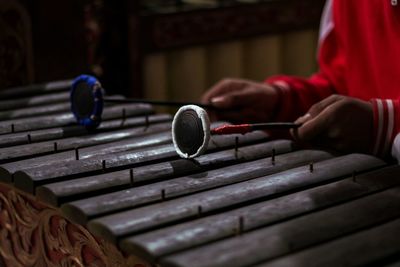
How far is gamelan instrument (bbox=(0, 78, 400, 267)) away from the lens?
0.97 metres

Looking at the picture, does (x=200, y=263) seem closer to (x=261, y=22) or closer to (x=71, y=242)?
(x=71, y=242)

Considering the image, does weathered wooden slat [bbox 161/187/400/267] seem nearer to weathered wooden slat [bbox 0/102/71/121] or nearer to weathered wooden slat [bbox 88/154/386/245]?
weathered wooden slat [bbox 88/154/386/245]

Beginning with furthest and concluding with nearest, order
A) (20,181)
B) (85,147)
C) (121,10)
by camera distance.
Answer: (121,10) → (85,147) → (20,181)

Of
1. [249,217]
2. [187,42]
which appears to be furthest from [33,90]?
[187,42]

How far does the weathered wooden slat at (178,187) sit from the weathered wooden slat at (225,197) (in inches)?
0.9

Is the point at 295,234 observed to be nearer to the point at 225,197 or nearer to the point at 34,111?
the point at 225,197

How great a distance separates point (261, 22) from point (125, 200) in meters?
1.92

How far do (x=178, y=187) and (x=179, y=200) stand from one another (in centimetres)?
5

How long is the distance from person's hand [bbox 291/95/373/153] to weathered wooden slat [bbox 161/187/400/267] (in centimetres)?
23

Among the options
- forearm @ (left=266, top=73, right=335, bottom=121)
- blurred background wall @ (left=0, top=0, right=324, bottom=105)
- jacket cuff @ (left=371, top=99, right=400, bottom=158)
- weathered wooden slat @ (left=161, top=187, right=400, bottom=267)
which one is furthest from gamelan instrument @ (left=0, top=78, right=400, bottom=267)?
blurred background wall @ (left=0, top=0, right=324, bottom=105)

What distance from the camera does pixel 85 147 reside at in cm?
139

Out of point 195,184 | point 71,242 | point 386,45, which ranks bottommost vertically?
point 71,242

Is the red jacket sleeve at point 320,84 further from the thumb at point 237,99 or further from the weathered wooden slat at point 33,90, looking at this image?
the weathered wooden slat at point 33,90

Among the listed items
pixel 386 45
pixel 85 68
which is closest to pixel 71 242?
pixel 386 45
